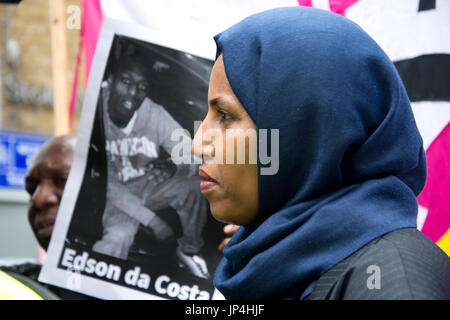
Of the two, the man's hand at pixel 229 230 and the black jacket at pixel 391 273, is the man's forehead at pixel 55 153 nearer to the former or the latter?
the man's hand at pixel 229 230

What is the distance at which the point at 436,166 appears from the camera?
160cm

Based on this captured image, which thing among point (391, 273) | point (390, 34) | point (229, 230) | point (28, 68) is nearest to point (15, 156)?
point (28, 68)

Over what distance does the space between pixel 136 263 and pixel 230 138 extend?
969mm

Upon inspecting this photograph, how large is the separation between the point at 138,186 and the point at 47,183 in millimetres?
726

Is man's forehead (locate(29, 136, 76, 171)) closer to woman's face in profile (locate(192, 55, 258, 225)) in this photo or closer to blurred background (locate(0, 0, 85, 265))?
woman's face in profile (locate(192, 55, 258, 225))

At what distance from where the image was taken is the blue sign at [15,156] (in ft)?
23.6

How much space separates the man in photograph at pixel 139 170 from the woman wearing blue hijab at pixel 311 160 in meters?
0.75

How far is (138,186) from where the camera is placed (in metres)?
2.06

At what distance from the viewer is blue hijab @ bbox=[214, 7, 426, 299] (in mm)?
1048

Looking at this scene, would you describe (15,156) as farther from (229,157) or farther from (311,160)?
(311,160)

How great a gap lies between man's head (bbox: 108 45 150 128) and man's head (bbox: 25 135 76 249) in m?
0.61

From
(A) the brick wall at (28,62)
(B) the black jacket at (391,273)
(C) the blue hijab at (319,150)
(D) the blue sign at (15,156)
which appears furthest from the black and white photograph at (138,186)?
(A) the brick wall at (28,62)
